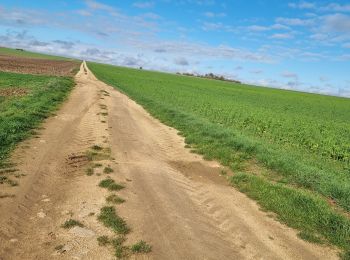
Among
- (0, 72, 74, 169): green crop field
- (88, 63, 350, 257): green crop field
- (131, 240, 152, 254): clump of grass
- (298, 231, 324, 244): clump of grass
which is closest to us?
(131, 240, 152, 254): clump of grass

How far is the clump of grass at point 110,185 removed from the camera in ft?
30.8

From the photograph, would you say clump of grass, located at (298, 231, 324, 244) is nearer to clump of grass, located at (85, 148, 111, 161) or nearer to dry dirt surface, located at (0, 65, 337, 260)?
dry dirt surface, located at (0, 65, 337, 260)

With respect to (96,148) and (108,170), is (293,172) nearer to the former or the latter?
(108,170)

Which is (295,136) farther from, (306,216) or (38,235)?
(38,235)

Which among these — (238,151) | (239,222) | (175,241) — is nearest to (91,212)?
(175,241)

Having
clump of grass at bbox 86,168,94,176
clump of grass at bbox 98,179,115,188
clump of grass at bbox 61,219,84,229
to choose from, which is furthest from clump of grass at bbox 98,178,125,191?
clump of grass at bbox 61,219,84,229

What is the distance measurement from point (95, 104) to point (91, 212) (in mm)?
17453

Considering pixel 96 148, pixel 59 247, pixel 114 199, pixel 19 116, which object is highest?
pixel 19 116

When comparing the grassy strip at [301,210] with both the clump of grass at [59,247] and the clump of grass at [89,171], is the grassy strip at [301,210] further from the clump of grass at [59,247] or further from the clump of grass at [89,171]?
the clump of grass at [59,247]

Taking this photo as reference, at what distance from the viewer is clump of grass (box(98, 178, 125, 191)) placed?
9.38 meters

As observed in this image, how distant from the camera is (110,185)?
9516 mm

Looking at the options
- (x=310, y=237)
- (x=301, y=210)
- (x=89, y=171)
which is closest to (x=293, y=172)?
(x=301, y=210)

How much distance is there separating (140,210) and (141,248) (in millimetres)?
1743

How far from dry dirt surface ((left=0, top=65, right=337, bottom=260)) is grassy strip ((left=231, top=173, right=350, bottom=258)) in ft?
1.35
